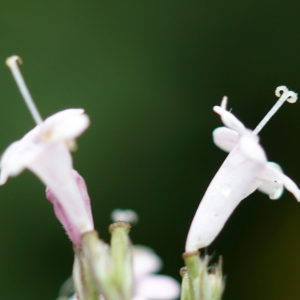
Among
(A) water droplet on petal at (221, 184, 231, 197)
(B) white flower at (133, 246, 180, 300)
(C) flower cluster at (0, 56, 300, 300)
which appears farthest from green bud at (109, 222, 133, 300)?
(B) white flower at (133, 246, 180, 300)

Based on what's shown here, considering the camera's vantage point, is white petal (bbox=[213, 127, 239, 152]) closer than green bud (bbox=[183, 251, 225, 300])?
No

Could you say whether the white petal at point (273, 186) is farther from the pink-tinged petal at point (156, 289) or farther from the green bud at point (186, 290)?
the pink-tinged petal at point (156, 289)

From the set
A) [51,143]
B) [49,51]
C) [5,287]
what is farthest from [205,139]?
[51,143]

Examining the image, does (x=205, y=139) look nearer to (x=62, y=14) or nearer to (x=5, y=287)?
(x=62, y=14)

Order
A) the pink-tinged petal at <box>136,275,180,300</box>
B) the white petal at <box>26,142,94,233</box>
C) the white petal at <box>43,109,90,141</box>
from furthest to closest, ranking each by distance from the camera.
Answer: the pink-tinged petal at <box>136,275,180,300</box> → the white petal at <box>26,142,94,233</box> → the white petal at <box>43,109,90,141</box>

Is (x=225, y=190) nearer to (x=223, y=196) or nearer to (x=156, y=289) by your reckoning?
(x=223, y=196)

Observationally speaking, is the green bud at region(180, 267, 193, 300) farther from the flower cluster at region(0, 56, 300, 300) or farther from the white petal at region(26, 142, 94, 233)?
the white petal at region(26, 142, 94, 233)

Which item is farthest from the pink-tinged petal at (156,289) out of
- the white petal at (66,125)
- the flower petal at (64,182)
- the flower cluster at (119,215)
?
the white petal at (66,125)

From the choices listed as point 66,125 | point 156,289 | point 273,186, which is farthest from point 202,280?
point 156,289
